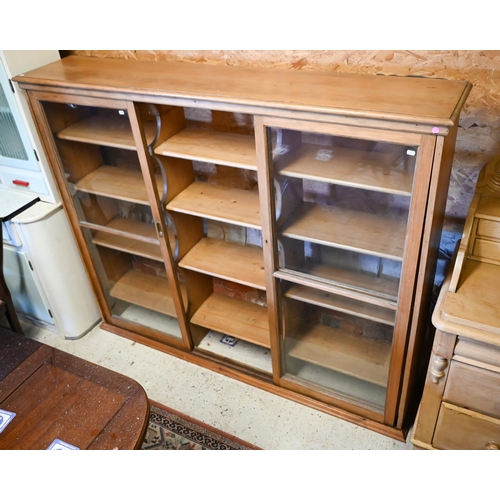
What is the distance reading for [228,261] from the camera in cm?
245

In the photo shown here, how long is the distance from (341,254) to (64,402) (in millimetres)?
1232

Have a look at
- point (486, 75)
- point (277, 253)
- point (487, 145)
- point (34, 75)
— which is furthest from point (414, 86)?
point (34, 75)

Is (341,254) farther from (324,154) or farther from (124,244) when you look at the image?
(124,244)

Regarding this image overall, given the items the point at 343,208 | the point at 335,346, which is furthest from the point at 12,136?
the point at 335,346

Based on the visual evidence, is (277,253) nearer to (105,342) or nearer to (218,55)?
(218,55)

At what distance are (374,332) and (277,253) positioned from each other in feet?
2.01

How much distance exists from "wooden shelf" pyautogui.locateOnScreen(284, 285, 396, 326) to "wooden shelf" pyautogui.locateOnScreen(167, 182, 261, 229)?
40 cm

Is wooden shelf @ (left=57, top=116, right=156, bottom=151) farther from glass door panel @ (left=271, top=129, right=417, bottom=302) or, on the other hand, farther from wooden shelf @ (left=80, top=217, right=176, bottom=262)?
glass door panel @ (left=271, top=129, right=417, bottom=302)

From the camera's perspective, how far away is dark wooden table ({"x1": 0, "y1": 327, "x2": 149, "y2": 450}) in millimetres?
1593

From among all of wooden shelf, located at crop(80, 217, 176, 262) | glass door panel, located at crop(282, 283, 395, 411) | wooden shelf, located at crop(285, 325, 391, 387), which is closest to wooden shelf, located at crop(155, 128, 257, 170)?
wooden shelf, located at crop(80, 217, 176, 262)

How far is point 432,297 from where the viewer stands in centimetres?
223

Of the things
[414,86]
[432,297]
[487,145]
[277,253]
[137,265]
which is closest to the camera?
[414,86]

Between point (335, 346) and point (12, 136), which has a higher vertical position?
point (12, 136)

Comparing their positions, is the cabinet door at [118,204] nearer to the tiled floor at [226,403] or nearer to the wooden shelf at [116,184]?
the wooden shelf at [116,184]
